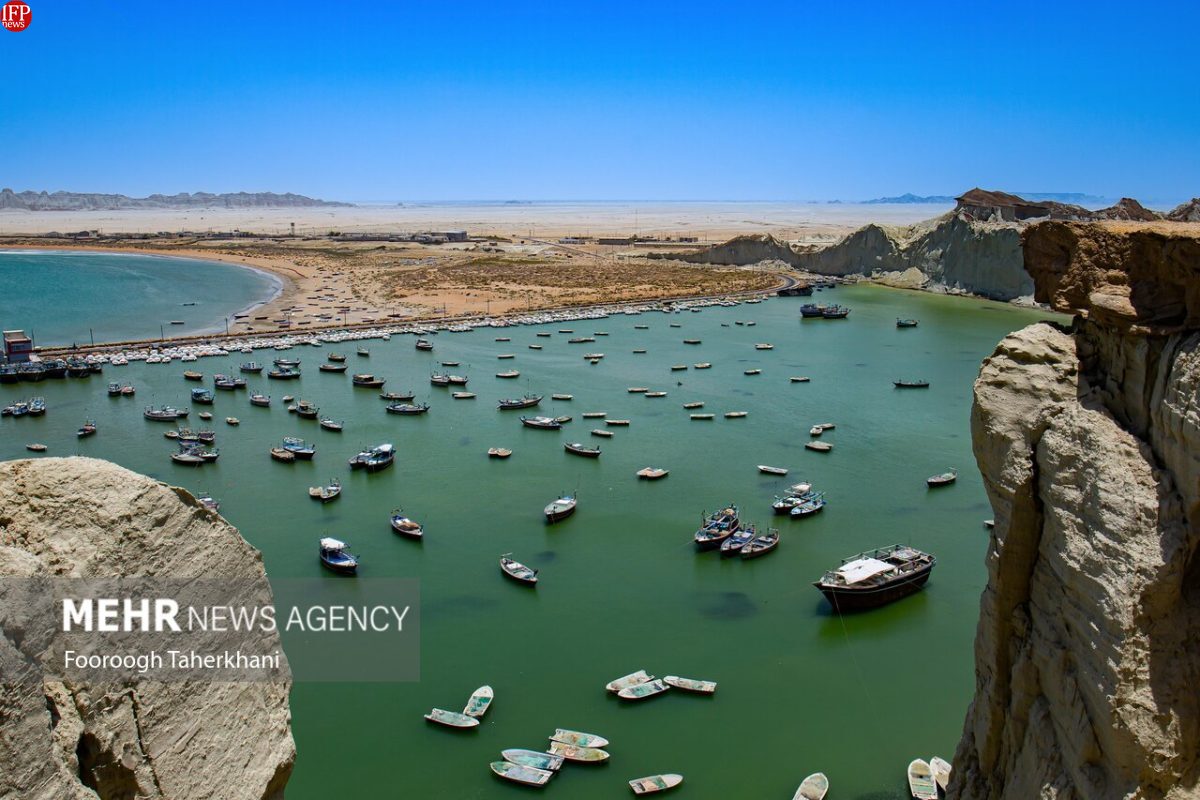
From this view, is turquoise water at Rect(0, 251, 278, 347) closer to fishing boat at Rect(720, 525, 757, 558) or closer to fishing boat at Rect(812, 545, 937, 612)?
fishing boat at Rect(720, 525, 757, 558)

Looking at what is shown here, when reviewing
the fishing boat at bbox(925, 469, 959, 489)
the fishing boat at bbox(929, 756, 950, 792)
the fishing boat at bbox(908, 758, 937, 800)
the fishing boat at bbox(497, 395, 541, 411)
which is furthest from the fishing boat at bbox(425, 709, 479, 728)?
the fishing boat at bbox(497, 395, 541, 411)

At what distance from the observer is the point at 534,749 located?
20.8 meters

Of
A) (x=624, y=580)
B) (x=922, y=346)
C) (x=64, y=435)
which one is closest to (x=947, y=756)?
(x=624, y=580)

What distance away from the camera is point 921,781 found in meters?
19.2

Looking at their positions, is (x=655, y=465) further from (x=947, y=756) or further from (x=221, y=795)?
(x=221, y=795)

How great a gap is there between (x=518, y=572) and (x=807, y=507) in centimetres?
1202

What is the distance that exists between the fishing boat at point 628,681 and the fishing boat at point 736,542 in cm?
839

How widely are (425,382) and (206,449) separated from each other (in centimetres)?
1719

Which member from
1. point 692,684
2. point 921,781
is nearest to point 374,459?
point 692,684

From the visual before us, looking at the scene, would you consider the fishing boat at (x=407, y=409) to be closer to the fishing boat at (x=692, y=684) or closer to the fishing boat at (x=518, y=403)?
the fishing boat at (x=518, y=403)

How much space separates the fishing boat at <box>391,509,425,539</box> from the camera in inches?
1309

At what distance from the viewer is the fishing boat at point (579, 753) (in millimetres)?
20281

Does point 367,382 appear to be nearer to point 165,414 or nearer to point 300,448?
point 165,414

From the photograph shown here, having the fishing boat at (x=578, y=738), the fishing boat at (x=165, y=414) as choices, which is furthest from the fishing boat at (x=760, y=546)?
the fishing boat at (x=165, y=414)
